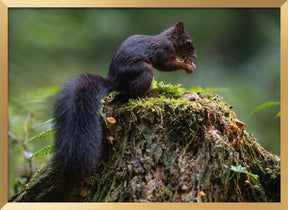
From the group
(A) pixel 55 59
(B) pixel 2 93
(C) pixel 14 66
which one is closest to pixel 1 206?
(B) pixel 2 93

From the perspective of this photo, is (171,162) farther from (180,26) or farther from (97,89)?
(180,26)

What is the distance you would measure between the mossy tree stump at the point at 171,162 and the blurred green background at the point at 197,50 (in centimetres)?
173

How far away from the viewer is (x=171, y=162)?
168 centimetres

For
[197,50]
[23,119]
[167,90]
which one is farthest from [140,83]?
[197,50]

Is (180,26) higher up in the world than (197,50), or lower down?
lower down

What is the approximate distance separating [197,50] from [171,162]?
2.55 m

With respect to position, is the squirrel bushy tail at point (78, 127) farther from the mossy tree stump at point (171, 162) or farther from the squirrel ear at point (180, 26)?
the squirrel ear at point (180, 26)

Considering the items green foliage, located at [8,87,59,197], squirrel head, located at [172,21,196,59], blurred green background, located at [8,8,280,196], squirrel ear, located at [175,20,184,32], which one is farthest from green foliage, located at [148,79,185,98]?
blurred green background, located at [8,8,280,196]

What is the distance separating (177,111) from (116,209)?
0.69 meters

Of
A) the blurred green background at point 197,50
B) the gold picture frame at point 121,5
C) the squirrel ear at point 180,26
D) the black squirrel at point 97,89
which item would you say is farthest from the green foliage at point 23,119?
the squirrel ear at point 180,26

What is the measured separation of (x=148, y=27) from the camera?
4.09 metres

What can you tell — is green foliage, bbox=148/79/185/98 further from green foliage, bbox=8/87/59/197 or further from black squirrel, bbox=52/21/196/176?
green foliage, bbox=8/87/59/197

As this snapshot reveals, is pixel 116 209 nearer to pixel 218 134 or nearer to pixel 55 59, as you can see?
pixel 218 134

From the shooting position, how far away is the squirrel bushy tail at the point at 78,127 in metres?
1.55
